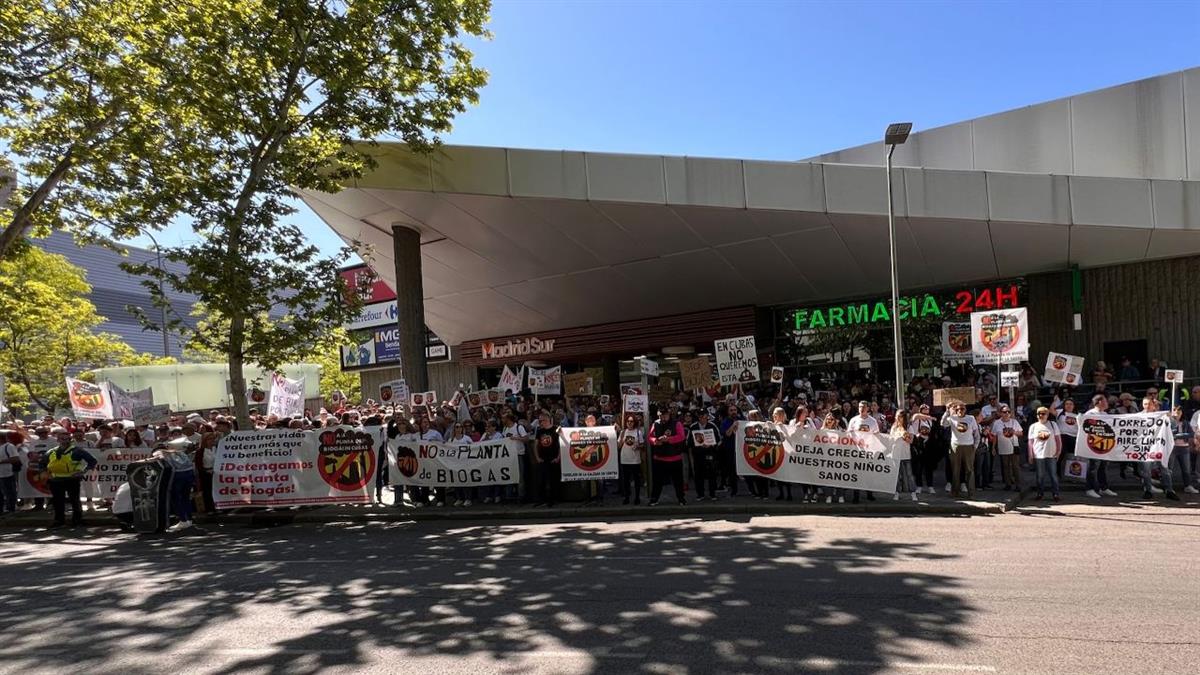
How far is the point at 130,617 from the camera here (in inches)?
240

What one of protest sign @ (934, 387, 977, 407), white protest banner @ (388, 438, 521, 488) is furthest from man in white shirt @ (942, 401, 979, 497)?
white protest banner @ (388, 438, 521, 488)

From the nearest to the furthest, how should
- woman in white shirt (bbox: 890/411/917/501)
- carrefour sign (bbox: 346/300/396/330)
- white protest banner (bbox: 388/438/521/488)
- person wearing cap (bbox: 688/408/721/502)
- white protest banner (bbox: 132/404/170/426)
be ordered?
woman in white shirt (bbox: 890/411/917/501), person wearing cap (bbox: 688/408/721/502), white protest banner (bbox: 388/438/521/488), white protest banner (bbox: 132/404/170/426), carrefour sign (bbox: 346/300/396/330)

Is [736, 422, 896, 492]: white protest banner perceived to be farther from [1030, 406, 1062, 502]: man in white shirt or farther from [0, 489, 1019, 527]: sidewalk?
[1030, 406, 1062, 502]: man in white shirt

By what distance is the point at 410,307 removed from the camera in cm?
1864

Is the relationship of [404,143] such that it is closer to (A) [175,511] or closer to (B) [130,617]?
(A) [175,511]

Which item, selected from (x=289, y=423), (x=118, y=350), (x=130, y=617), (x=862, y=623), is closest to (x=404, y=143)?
(x=289, y=423)

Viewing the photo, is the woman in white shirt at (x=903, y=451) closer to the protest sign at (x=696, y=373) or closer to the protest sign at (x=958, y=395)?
the protest sign at (x=958, y=395)

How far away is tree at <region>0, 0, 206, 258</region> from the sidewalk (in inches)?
232

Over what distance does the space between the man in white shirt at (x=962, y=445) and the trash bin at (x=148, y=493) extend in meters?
12.9

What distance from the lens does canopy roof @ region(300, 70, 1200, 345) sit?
1483 cm

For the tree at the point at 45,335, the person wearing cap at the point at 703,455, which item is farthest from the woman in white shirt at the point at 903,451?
the tree at the point at 45,335

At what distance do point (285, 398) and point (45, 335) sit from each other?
56.3 ft

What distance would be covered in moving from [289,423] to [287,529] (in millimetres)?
3448

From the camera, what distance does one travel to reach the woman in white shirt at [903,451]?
35.0ft
